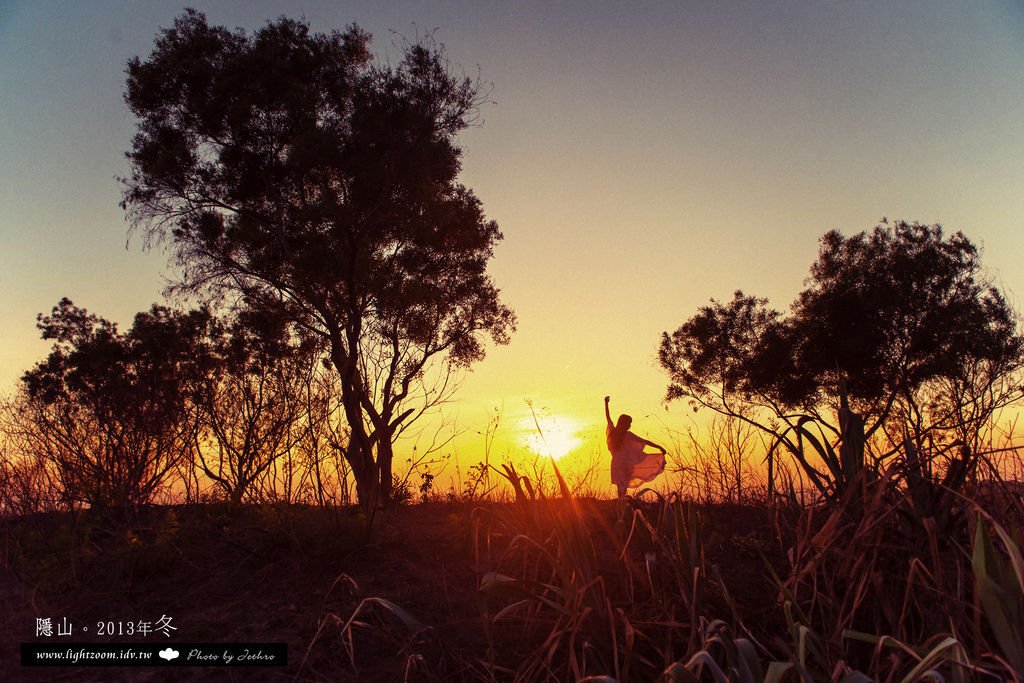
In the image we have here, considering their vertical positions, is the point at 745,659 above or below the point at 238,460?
below

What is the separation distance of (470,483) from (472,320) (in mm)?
7026

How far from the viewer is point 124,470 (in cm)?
1250

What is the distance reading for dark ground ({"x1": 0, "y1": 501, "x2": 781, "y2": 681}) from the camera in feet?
15.3

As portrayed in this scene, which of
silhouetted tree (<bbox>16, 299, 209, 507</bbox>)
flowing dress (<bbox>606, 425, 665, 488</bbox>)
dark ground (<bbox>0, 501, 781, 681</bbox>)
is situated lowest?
dark ground (<bbox>0, 501, 781, 681</bbox>)

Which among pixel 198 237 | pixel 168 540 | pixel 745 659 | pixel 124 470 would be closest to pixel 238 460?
pixel 124 470

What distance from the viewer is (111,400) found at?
14.8 meters

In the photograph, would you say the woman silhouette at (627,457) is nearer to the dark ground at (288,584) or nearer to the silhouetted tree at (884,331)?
the dark ground at (288,584)

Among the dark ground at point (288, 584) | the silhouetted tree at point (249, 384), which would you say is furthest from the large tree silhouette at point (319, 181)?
the dark ground at point (288, 584)

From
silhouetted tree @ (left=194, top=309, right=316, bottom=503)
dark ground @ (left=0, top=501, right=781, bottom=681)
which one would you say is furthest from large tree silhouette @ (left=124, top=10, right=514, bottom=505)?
dark ground @ (left=0, top=501, right=781, bottom=681)

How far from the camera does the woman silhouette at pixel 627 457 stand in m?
8.81

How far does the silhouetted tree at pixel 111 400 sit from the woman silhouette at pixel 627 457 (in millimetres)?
6090

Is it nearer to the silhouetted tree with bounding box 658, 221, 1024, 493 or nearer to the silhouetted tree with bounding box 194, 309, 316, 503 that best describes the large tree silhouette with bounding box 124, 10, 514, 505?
the silhouetted tree with bounding box 194, 309, 316, 503

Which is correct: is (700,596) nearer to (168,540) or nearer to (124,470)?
(168,540)

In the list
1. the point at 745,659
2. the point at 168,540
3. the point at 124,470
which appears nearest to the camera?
the point at 745,659
